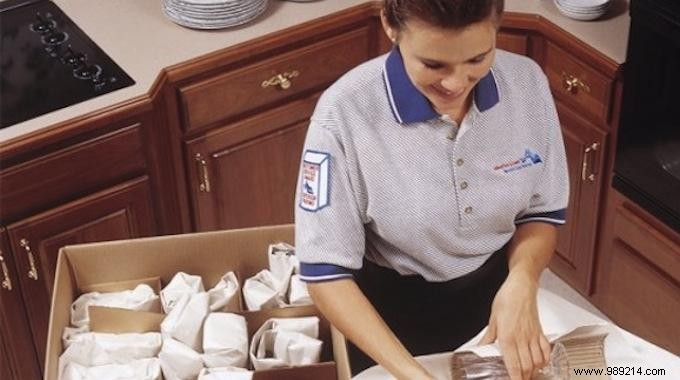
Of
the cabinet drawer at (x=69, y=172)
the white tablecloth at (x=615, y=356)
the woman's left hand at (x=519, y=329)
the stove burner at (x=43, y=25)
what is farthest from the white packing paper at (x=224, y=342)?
the stove burner at (x=43, y=25)

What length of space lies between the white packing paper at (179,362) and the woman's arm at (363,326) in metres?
0.24

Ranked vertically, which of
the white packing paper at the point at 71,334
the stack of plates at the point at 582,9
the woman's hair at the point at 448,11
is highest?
the woman's hair at the point at 448,11

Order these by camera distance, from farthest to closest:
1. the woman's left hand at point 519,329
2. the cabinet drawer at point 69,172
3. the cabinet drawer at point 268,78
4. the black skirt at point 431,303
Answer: the cabinet drawer at point 268,78, the cabinet drawer at point 69,172, the black skirt at point 431,303, the woman's left hand at point 519,329

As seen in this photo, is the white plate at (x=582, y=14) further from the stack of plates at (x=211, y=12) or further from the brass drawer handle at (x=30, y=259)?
the brass drawer handle at (x=30, y=259)

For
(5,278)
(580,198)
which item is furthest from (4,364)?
(580,198)

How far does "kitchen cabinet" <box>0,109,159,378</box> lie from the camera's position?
211 centimetres

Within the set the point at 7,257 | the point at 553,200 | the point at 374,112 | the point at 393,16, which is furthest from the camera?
the point at 7,257

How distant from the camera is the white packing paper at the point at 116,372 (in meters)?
1.55

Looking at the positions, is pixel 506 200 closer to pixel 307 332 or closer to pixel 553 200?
pixel 553 200

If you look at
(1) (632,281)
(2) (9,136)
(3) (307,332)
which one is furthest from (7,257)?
(1) (632,281)

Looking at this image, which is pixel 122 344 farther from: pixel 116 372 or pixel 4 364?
pixel 4 364

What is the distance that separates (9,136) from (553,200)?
1080 millimetres

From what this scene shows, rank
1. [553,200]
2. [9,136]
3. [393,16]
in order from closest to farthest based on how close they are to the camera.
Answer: [393,16] < [553,200] < [9,136]

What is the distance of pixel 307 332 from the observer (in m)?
1.63
